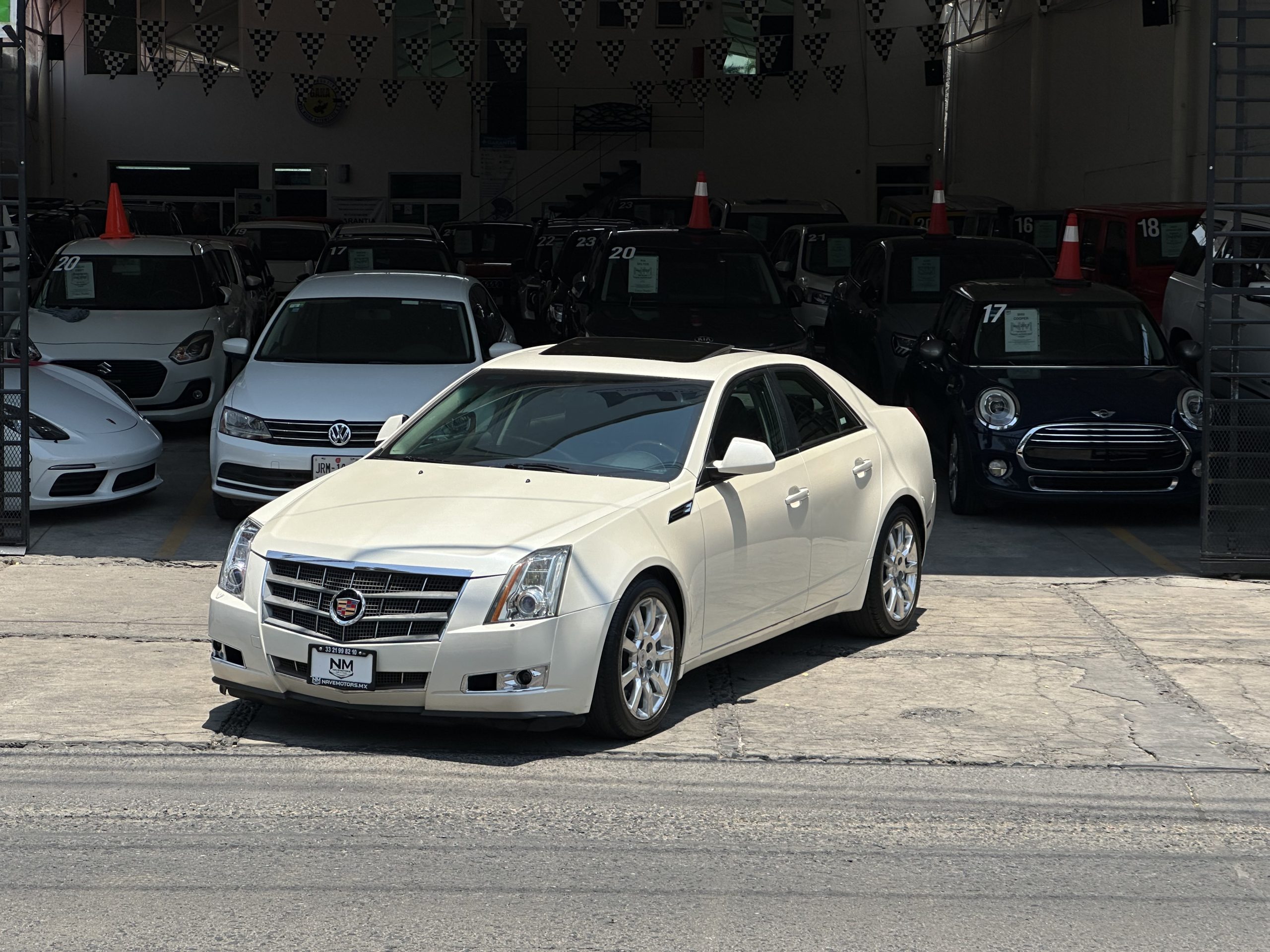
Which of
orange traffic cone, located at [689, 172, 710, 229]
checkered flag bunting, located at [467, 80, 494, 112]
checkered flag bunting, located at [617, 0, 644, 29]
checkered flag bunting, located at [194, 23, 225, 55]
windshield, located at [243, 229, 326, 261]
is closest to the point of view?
orange traffic cone, located at [689, 172, 710, 229]

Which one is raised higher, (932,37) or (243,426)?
(932,37)

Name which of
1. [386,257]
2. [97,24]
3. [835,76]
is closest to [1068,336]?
[386,257]

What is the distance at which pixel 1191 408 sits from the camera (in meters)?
11.4

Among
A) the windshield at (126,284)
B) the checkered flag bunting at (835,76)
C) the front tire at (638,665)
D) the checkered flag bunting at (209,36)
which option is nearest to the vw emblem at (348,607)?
the front tire at (638,665)

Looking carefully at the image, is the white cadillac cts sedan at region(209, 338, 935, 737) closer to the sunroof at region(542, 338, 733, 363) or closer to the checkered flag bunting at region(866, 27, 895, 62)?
the sunroof at region(542, 338, 733, 363)

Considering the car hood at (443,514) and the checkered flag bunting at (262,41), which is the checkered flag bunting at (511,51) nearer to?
the checkered flag bunting at (262,41)

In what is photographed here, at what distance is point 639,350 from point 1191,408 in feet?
17.2

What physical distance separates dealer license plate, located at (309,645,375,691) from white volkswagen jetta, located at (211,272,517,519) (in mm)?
3552

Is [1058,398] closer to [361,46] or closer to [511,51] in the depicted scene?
[511,51]

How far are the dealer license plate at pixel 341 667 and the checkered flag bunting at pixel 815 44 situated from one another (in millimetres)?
28653

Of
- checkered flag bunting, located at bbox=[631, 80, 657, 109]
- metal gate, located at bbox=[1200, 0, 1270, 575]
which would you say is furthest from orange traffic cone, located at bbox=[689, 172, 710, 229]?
checkered flag bunting, located at bbox=[631, 80, 657, 109]

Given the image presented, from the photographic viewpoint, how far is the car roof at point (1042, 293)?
40.4 feet

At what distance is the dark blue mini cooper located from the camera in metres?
11.2

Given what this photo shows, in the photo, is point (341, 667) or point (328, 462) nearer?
point (341, 667)
